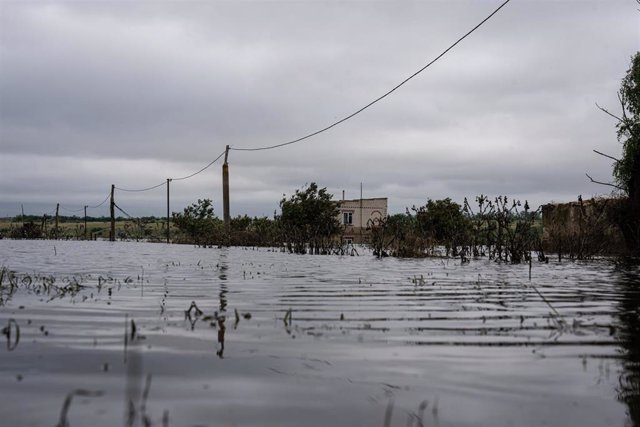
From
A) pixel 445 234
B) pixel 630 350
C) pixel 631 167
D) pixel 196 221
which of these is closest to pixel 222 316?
pixel 630 350

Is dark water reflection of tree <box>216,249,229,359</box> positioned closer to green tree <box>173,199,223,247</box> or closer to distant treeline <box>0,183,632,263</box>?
distant treeline <box>0,183,632,263</box>

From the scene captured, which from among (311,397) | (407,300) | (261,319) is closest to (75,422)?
(311,397)

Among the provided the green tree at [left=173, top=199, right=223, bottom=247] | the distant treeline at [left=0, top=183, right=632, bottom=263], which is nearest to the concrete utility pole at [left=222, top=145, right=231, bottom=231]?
the distant treeline at [left=0, top=183, right=632, bottom=263]

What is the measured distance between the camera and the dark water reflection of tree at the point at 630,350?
124 inches

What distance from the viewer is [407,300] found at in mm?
7996

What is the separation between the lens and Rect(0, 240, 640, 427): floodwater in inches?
116

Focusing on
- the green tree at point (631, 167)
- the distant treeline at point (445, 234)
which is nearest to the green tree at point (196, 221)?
the distant treeline at point (445, 234)

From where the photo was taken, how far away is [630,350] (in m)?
4.58

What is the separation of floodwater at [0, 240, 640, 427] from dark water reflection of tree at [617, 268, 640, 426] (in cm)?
2

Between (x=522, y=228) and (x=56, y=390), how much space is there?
1775 cm

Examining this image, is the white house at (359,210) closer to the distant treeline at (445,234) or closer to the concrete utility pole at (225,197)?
the distant treeline at (445,234)

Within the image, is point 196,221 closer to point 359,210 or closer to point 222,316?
point 359,210

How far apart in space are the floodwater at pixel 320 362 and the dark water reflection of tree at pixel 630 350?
0.02 meters

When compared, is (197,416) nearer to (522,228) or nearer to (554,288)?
(554,288)
